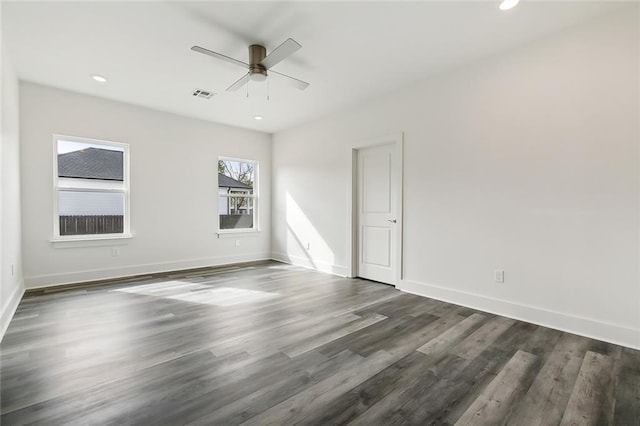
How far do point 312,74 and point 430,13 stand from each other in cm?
150

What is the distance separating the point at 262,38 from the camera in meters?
2.86

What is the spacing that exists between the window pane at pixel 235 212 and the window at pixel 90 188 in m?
1.64

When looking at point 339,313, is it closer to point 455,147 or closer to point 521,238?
point 521,238

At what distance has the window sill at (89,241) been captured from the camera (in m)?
4.16

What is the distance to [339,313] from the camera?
3133 millimetres

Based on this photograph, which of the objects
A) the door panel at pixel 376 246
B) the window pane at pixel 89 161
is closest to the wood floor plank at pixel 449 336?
the door panel at pixel 376 246

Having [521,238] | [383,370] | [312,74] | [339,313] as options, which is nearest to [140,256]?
[339,313]

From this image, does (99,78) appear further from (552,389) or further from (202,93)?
(552,389)

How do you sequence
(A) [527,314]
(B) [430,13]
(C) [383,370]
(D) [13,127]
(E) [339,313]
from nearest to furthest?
(C) [383,370] < (B) [430,13] < (A) [527,314] < (E) [339,313] < (D) [13,127]

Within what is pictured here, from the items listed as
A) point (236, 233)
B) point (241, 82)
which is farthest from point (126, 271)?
point (241, 82)

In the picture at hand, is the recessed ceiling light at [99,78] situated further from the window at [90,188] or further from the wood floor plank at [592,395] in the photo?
the wood floor plank at [592,395]

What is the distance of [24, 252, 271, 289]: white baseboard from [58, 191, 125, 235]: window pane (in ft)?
1.95

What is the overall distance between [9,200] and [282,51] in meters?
3.17

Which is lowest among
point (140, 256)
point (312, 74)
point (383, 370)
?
point (383, 370)
